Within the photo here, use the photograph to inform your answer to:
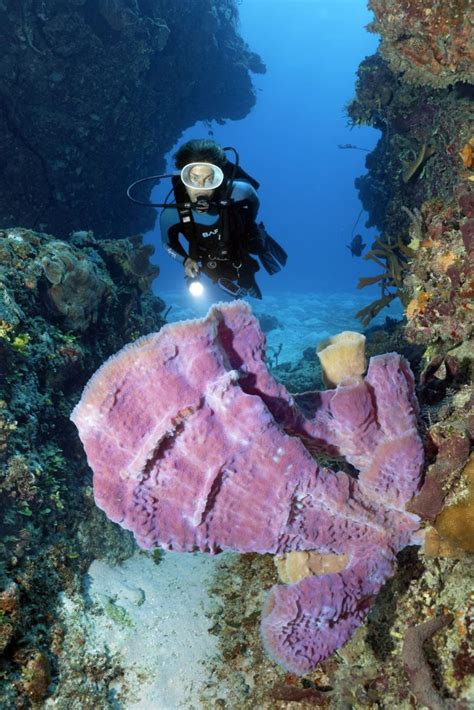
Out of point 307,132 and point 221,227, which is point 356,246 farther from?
point 307,132

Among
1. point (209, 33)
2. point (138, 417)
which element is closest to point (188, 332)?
point (138, 417)

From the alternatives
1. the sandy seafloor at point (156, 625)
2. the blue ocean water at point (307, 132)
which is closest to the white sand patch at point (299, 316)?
the sandy seafloor at point (156, 625)

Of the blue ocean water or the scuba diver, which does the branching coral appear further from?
the blue ocean water

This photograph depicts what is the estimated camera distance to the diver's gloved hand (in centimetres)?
530

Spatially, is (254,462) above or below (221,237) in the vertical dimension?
below

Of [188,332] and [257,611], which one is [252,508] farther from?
[257,611]

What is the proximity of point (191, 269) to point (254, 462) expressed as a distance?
3.86 metres

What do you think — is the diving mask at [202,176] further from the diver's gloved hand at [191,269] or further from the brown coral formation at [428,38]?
the brown coral formation at [428,38]

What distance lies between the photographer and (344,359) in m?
2.36

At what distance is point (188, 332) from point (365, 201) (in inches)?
608

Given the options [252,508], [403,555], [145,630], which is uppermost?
[252,508]

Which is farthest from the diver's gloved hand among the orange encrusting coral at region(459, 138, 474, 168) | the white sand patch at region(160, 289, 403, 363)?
the white sand patch at region(160, 289, 403, 363)

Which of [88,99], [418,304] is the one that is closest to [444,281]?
→ [418,304]

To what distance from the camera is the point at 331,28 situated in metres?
112
